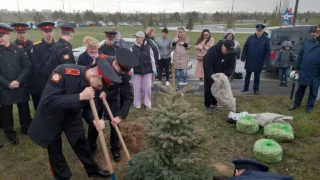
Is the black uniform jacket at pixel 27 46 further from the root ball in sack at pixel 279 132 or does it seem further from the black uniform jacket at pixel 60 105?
the root ball in sack at pixel 279 132

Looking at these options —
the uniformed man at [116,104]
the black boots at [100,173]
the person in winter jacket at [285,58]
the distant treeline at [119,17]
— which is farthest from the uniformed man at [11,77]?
A: the distant treeline at [119,17]

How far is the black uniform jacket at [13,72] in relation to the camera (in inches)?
178

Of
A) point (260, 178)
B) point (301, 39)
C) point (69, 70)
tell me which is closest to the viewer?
point (260, 178)

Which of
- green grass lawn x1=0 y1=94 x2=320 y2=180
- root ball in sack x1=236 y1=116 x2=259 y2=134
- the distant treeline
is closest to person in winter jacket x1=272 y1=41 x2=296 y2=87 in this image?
green grass lawn x1=0 y1=94 x2=320 y2=180

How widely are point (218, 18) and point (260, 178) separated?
5529cm

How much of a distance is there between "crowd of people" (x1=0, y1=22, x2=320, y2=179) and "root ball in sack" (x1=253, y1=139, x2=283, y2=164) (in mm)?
1912

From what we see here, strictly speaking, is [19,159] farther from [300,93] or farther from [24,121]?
[300,93]

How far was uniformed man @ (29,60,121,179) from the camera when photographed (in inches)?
109

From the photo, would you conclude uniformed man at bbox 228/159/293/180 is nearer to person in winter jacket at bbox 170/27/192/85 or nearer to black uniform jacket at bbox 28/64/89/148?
black uniform jacket at bbox 28/64/89/148

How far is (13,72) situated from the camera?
4.62m

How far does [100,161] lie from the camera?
14.1 ft

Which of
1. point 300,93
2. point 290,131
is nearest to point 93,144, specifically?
point 290,131

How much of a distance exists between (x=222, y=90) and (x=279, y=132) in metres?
1.44

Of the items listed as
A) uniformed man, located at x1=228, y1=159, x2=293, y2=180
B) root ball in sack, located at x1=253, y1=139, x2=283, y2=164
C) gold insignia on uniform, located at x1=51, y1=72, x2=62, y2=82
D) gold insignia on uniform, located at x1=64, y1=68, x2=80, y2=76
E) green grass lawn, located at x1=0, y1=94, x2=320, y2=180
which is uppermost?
gold insignia on uniform, located at x1=64, y1=68, x2=80, y2=76
